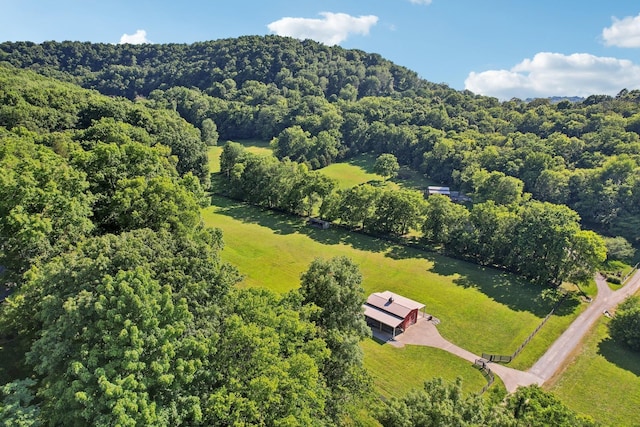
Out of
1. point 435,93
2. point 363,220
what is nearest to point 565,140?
point 363,220

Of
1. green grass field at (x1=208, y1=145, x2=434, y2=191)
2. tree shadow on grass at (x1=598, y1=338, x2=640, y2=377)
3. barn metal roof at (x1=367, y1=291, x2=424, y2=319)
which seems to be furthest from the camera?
green grass field at (x1=208, y1=145, x2=434, y2=191)

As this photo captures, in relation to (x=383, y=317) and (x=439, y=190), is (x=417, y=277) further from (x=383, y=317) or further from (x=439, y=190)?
(x=439, y=190)

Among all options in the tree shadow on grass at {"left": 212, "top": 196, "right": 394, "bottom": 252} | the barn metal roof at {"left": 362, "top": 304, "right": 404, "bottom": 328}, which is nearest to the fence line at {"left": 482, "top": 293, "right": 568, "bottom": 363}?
the barn metal roof at {"left": 362, "top": 304, "right": 404, "bottom": 328}

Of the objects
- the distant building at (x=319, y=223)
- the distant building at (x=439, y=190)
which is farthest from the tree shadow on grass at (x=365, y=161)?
the distant building at (x=319, y=223)

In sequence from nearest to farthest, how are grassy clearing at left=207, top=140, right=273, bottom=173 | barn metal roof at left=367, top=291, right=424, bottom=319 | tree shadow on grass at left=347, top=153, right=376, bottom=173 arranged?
barn metal roof at left=367, top=291, right=424, bottom=319
grassy clearing at left=207, top=140, right=273, bottom=173
tree shadow on grass at left=347, top=153, right=376, bottom=173

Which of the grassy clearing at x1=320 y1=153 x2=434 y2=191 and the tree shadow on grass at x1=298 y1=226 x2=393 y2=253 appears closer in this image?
the tree shadow on grass at x1=298 y1=226 x2=393 y2=253

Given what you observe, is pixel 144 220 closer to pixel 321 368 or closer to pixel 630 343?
pixel 321 368

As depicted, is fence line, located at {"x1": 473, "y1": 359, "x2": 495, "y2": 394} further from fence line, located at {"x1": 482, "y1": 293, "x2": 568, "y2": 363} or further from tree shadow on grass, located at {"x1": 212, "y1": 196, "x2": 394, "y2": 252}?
tree shadow on grass, located at {"x1": 212, "y1": 196, "x2": 394, "y2": 252}

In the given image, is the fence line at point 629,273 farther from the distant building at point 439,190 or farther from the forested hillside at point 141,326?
the forested hillside at point 141,326
